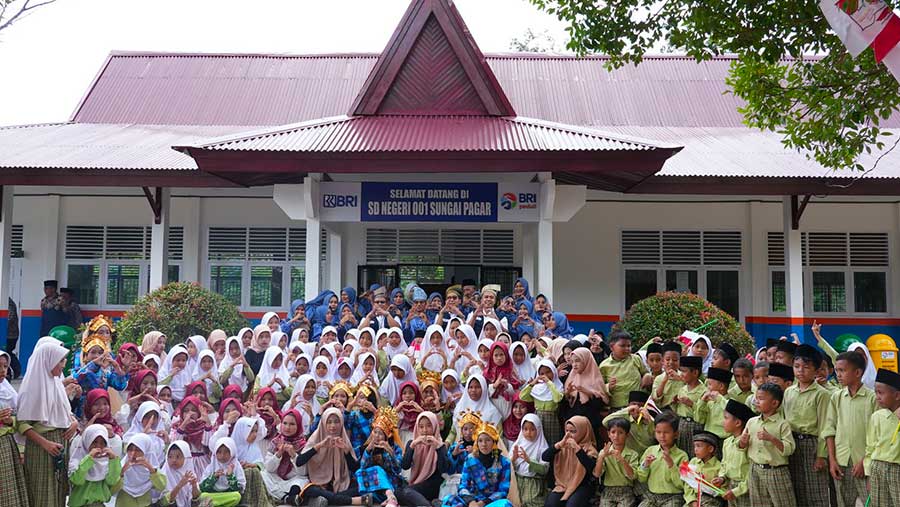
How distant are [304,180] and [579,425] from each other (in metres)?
5.59

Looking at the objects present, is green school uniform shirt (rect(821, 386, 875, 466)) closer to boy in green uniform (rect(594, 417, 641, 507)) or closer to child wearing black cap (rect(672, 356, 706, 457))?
child wearing black cap (rect(672, 356, 706, 457))

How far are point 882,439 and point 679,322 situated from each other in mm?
4557

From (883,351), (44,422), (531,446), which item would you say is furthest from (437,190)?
(883,351)

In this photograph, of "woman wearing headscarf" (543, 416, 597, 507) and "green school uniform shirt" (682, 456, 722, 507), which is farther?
"woman wearing headscarf" (543, 416, 597, 507)

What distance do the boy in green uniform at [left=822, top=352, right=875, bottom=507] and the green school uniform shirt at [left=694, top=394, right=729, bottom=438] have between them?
30.6 inches

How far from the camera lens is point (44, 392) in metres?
5.39

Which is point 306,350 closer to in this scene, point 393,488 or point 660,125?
point 393,488

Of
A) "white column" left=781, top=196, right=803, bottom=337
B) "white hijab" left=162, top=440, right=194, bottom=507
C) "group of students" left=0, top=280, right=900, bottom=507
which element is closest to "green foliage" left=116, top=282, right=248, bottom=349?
"group of students" left=0, top=280, right=900, bottom=507

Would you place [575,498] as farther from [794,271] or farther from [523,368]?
[794,271]

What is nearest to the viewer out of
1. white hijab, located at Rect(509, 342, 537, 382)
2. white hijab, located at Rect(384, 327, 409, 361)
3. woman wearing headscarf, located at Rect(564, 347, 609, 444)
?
woman wearing headscarf, located at Rect(564, 347, 609, 444)

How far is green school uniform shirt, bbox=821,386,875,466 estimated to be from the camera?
5312 mm

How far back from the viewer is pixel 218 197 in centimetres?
1359

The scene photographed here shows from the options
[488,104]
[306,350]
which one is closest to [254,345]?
[306,350]

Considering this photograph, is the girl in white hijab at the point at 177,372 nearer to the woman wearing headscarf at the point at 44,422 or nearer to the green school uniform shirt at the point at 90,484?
the green school uniform shirt at the point at 90,484
